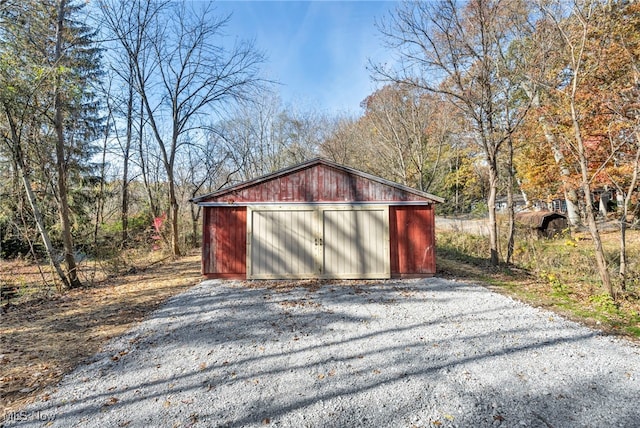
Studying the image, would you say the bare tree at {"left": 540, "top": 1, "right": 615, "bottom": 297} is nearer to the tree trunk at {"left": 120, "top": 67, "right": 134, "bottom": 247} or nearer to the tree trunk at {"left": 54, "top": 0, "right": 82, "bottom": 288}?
the tree trunk at {"left": 54, "top": 0, "right": 82, "bottom": 288}

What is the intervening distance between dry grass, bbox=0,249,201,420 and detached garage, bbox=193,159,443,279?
165 cm

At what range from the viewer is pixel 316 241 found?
7777 millimetres

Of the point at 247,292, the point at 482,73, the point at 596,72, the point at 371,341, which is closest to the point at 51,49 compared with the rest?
the point at 247,292

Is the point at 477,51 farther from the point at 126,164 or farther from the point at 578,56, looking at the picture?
the point at 126,164

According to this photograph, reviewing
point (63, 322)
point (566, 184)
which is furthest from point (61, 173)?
point (566, 184)

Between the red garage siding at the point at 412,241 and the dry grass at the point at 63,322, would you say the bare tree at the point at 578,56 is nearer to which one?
the red garage siding at the point at 412,241

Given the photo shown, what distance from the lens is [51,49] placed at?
7.73 m

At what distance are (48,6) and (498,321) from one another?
1160 cm

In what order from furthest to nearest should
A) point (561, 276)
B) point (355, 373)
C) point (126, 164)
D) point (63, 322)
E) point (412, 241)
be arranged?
point (126, 164), point (412, 241), point (561, 276), point (63, 322), point (355, 373)

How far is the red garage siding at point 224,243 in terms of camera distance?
7.83m

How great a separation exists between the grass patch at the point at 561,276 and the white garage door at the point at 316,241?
230 centimetres

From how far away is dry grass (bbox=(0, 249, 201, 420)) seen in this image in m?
3.38

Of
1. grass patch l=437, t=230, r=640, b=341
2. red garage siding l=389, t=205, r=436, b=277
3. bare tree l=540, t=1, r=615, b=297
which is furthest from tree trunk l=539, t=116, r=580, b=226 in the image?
red garage siding l=389, t=205, r=436, b=277

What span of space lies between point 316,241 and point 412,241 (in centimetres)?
252
